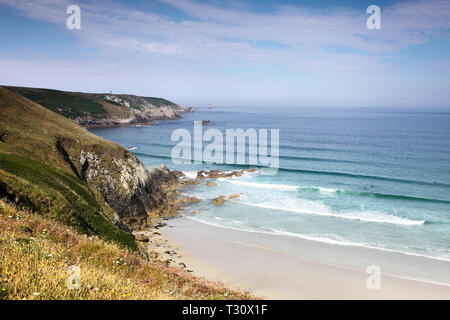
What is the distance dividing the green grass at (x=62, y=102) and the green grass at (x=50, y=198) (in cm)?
12222

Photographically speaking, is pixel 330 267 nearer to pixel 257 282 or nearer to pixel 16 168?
pixel 257 282

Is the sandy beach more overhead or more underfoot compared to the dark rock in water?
more underfoot

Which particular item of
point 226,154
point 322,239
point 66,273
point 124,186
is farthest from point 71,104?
point 66,273

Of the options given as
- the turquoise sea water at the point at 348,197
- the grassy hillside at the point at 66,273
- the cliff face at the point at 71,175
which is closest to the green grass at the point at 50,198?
the cliff face at the point at 71,175

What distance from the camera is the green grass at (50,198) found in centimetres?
1516

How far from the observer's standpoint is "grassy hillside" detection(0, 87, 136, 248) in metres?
15.6

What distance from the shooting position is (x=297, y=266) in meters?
22.7

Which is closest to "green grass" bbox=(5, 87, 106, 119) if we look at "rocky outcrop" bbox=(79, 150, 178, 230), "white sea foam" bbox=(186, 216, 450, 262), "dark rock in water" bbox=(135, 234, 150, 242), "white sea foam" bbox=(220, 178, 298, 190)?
"white sea foam" bbox=(220, 178, 298, 190)

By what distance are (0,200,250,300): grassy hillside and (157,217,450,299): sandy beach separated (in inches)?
346

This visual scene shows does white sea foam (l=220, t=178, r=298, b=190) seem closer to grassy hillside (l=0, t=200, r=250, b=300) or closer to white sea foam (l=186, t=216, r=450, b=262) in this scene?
white sea foam (l=186, t=216, r=450, b=262)

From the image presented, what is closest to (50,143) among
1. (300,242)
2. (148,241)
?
(148,241)

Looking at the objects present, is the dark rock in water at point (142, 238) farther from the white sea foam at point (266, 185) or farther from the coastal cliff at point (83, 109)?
the coastal cliff at point (83, 109)

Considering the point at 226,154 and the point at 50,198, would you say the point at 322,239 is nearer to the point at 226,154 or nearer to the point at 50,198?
the point at 50,198

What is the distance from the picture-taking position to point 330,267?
22469mm
